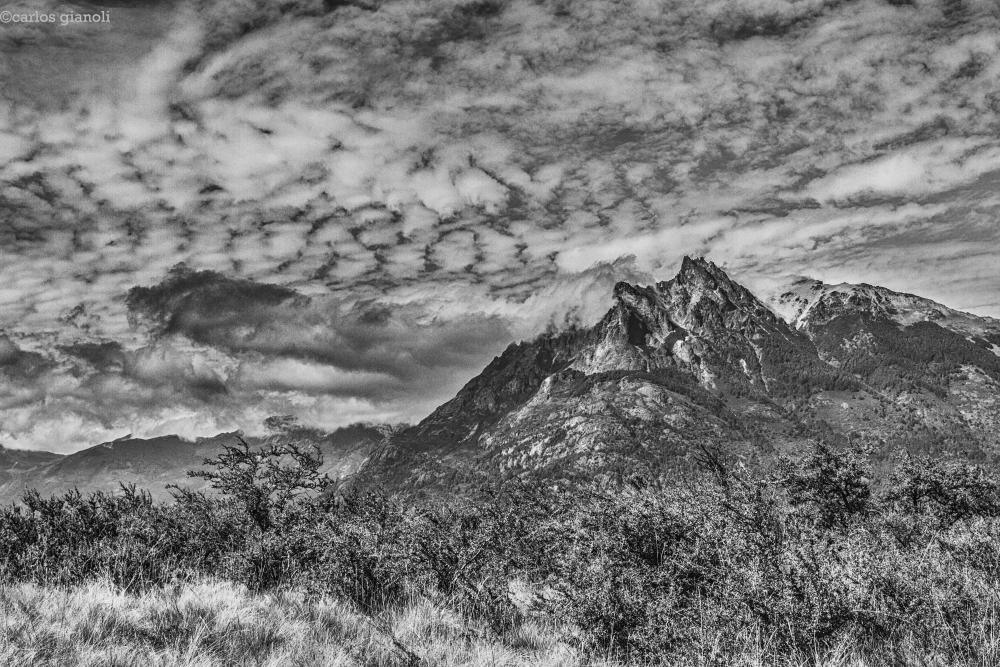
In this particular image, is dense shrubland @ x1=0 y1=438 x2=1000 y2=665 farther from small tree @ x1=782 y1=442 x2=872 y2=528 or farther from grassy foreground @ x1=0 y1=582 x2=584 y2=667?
grassy foreground @ x1=0 y1=582 x2=584 y2=667

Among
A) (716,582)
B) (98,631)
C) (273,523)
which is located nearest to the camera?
(98,631)

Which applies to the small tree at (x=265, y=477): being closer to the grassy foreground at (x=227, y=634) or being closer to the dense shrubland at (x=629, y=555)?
the dense shrubland at (x=629, y=555)

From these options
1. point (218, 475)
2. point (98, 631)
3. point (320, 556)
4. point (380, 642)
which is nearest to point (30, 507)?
point (218, 475)

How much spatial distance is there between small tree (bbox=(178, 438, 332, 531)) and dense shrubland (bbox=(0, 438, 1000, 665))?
0.06 metres

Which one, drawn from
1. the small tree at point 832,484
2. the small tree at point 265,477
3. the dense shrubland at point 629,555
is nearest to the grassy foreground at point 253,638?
the dense shrubland at point 629,555

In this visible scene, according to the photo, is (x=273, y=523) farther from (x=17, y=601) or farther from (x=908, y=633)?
(x=908, y=633)

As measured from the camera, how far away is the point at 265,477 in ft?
53.0

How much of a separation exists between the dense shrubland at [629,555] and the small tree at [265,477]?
62 mm

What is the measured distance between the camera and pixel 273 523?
1366 cm

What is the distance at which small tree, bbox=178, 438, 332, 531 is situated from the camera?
592 inches

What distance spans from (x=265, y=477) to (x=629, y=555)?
429 inches

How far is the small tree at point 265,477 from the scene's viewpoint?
15.0 meters

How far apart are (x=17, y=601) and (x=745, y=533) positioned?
31.1 feet

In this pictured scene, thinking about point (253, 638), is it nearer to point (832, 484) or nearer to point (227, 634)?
point (227, 634)
